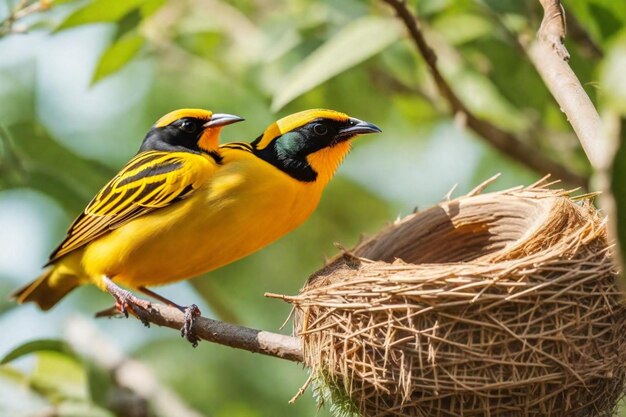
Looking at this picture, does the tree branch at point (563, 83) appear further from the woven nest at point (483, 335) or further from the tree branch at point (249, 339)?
the tree branch at point (249, 339)

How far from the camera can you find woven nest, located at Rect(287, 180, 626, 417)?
3275 millimetres

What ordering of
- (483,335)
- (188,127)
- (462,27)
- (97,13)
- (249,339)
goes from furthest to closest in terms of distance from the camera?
1. (462,27)
2. (188,127)
3. (97,13)
4. (249,339)
5. (483,335)

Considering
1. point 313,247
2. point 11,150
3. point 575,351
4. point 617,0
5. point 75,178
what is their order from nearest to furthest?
point 575,351
point 617,0
point 11,150
point 75,178
point 313,247

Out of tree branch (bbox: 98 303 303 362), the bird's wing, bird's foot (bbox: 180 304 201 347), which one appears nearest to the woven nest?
tree branch (bbox: 98 303 303 362)

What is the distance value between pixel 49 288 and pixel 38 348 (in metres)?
0.55

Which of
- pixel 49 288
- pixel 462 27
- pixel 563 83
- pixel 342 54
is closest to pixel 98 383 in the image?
pixel 49 288

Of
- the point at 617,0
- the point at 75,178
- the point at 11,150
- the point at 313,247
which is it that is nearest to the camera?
the point at 617,0

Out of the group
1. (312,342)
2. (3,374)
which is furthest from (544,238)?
(3,374)

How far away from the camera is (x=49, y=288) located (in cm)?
534

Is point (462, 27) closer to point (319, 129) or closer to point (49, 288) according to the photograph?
point (319, 129)

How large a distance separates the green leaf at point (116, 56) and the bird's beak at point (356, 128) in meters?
1.15

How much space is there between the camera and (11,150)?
461cm

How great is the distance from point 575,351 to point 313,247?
3819 millimetres

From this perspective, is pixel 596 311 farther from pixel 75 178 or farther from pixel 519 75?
pixel 75 178
